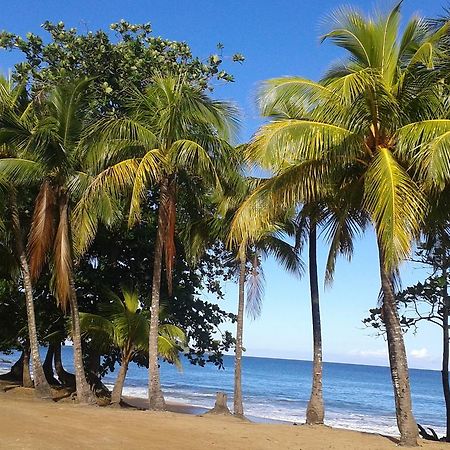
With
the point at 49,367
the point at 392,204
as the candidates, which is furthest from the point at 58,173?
the point at 392,204

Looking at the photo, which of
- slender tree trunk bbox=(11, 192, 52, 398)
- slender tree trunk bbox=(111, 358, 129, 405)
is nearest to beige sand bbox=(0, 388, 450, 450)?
slender tree trunk bbox=(11, 192, 52, 398)

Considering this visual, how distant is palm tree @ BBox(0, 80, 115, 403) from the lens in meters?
16.2

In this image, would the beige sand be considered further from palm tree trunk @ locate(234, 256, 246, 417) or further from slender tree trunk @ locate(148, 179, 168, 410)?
palm tree trunk @ locate(234, 256, 246, 417)

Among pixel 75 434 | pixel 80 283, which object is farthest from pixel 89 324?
pixel 75 434

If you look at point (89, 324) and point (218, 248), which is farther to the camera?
point (218, 248)

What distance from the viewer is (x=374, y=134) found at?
11922 millimetres

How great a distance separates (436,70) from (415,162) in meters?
2.10

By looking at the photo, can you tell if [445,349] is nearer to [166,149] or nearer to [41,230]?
[166,149]

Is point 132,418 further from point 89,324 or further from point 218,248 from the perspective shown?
point 218,248

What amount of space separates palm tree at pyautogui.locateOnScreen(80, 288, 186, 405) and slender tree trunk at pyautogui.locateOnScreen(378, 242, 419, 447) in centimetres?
763

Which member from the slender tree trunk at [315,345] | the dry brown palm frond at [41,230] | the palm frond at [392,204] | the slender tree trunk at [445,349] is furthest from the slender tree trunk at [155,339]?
the slender tree trunk at [445,349]

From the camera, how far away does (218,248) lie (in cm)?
2412

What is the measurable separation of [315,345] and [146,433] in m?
6.80

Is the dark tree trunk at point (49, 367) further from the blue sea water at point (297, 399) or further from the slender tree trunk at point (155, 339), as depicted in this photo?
the slender tree trunk at point (155, 339)
